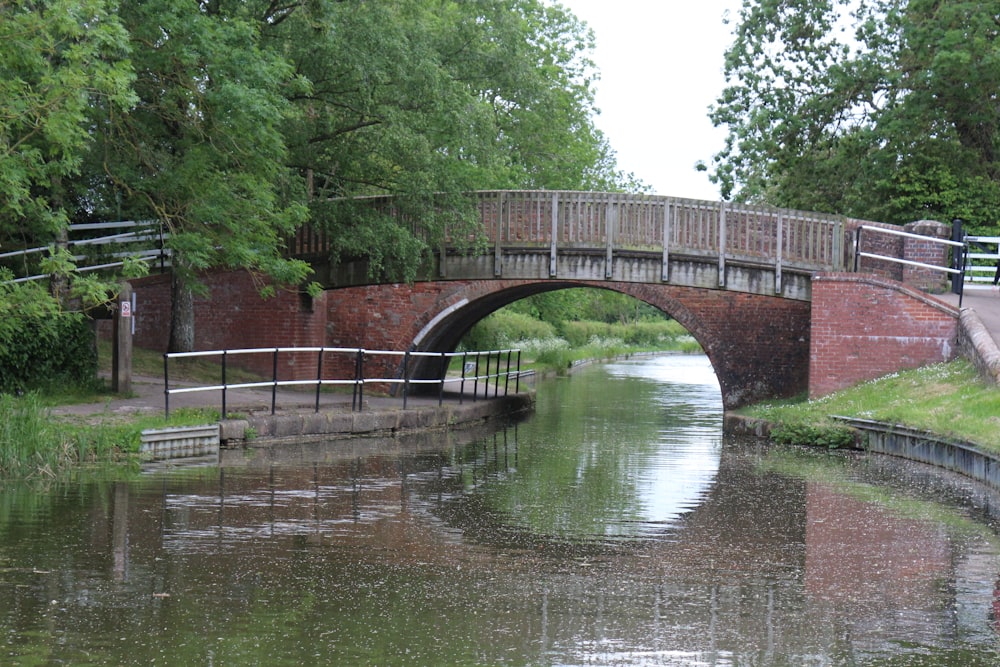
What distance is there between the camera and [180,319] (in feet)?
68.1

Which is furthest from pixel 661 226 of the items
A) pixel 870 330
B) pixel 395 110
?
pixel 395 110

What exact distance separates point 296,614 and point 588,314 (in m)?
61.4

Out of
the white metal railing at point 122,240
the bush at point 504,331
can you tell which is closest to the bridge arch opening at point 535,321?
the bush at point 504,331

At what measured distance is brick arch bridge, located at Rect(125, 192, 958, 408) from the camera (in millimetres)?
19672

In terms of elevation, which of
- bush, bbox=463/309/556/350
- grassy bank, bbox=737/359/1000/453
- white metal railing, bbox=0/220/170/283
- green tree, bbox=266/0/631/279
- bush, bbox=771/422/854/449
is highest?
green tree, bbox=266/0/631/279

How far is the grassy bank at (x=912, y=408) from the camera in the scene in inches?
577

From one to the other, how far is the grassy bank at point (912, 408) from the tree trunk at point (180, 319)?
29.1 feet

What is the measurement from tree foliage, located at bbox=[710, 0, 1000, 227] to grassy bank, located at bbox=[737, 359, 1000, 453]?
295 inches

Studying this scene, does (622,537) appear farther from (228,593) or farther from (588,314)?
(588,314)

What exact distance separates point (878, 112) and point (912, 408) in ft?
38.3

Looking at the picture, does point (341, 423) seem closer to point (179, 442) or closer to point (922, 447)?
point (179, 442)

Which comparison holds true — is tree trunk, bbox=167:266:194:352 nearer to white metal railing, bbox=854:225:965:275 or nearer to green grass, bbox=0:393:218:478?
green grass, bbox=0:393:218:478

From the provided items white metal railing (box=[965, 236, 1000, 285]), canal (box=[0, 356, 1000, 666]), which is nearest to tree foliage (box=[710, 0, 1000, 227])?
white metal railing (box=[965, 236, 1000, 285])

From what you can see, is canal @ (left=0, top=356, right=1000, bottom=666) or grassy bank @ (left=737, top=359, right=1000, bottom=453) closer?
canal @ (left=0, top=356, right=1000, bottom=666)
